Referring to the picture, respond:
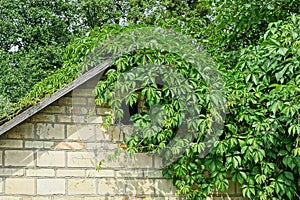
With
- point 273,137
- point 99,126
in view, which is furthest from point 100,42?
point 273,137

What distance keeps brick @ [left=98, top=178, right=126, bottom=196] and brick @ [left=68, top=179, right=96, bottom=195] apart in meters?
0.07

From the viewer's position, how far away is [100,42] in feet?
15.8

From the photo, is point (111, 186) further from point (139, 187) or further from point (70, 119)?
point (70, 119)

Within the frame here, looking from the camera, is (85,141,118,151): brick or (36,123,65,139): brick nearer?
(36,123,65,139): brick

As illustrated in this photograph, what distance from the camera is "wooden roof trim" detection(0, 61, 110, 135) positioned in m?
4.18

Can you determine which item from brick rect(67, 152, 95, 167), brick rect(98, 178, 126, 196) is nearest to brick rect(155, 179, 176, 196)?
brick rect(98, 178, 126, 196)

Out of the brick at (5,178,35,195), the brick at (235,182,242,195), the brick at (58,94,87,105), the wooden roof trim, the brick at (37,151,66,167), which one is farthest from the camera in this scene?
the brick at (235,182,242,195)

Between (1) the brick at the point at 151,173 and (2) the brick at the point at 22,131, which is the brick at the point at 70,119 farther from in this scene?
(1) the brick at the point at 151,173

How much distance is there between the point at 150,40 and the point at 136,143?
1055mm

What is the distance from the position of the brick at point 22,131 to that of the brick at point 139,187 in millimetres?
1096

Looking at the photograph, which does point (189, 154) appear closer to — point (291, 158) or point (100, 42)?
point (291, 158)

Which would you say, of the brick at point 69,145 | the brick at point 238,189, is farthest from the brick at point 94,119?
the brick at point 238,189

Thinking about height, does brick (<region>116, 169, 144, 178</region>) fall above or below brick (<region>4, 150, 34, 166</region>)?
below

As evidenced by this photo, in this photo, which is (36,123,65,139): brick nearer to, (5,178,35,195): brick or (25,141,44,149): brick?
(25,141,44,149): brick
